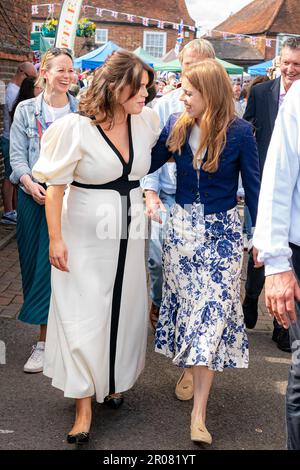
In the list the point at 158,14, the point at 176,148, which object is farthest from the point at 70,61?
the point at 158,14

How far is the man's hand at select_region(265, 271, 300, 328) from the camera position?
265 cm

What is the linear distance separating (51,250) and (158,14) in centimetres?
4228

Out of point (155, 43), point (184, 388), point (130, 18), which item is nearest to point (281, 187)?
point (184, 388)

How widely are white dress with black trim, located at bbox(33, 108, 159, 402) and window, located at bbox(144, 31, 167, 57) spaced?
41374 millimetres

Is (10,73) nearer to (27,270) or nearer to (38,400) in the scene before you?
(27,270)

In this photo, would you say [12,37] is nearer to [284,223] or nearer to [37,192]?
[37,192]

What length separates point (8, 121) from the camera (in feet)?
26.6

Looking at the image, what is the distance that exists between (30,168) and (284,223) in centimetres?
209

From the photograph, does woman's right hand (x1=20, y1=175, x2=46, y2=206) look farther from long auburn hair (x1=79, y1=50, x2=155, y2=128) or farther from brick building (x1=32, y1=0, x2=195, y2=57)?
brick building (x1=32, y1=0, x2=195, y2=57)

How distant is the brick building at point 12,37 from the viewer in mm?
8977

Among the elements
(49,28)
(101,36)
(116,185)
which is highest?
(116,185)

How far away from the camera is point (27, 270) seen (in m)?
4.45

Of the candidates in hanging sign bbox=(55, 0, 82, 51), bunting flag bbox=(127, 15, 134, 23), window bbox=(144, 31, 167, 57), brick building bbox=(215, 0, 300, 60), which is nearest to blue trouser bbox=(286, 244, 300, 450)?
hanging sign bbox=(55, 0, 82, 51)

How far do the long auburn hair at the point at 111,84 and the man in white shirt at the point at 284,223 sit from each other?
0.90 m
